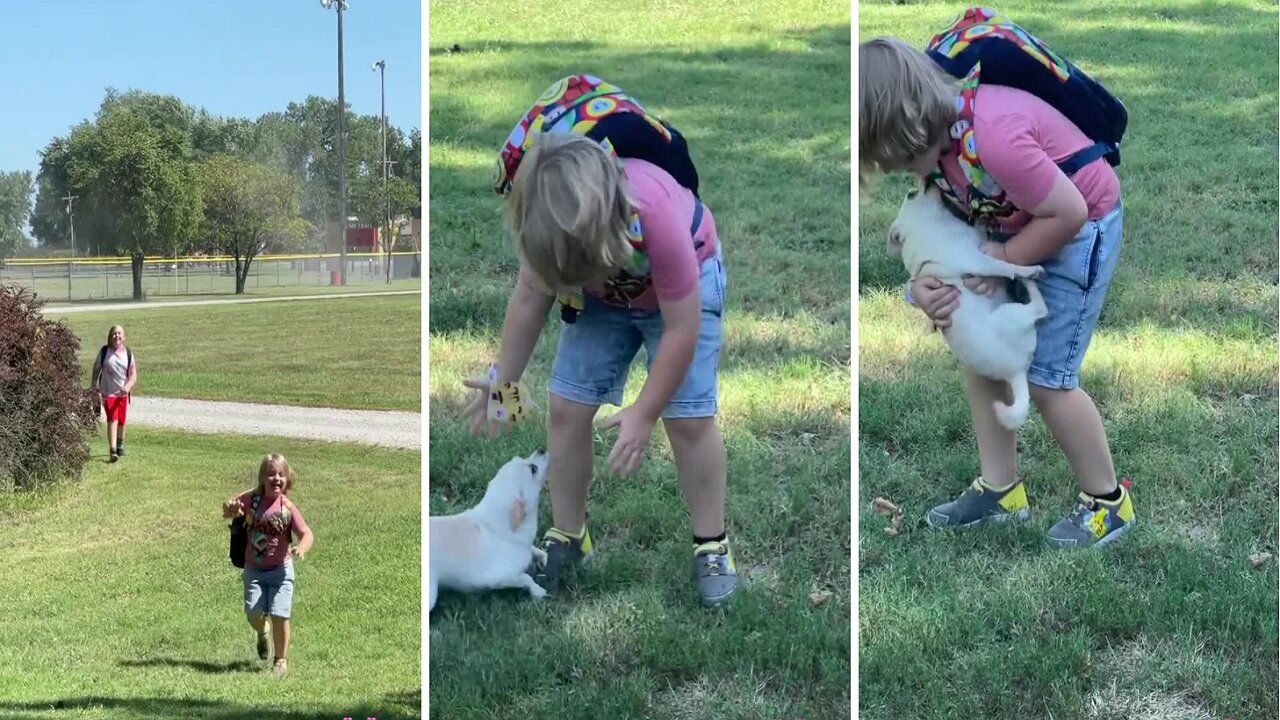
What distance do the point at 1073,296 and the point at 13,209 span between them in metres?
2.72

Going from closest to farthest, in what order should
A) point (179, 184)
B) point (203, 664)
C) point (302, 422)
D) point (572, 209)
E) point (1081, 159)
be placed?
point (572, 209), point (1081, 159), point (203, 664), point (179, 184), point (302, 422)

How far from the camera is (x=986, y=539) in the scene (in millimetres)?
2533

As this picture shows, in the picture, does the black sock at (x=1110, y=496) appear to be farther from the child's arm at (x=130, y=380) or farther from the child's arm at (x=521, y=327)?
the child's arm at (x=130, y=380)

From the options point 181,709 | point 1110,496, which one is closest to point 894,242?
point 1110,496

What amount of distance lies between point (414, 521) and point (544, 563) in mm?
1060

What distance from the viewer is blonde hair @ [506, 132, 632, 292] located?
2.11 meters

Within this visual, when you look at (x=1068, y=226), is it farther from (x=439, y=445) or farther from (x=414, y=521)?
(x=414, y=521)

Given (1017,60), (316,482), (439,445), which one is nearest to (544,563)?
(439,445)

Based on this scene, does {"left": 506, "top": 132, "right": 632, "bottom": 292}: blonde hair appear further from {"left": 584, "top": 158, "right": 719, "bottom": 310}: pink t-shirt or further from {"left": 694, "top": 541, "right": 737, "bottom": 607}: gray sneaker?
{"left": 694, "top": 541, "right": 737, "bottom": 607}: gray sneaker

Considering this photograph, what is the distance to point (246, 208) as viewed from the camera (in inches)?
130

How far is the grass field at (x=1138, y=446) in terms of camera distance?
2439 mm

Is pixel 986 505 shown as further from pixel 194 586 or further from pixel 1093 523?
pixel 194 586

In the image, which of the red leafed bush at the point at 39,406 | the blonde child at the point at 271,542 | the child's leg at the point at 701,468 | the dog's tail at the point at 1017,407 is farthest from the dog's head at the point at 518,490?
the red leafed bush at the point at 39,406

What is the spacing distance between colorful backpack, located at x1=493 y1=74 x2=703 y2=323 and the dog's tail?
71 cm
